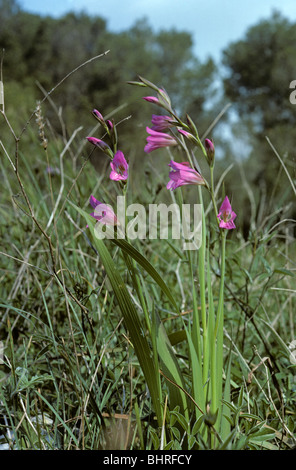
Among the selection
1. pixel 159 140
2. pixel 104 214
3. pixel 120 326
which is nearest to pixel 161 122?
pixel 159 140

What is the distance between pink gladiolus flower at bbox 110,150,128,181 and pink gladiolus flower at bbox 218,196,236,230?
0.54 feet

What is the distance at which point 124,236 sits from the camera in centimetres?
84

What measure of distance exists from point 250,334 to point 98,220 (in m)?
0.82

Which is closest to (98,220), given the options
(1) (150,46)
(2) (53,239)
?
(2) (53,239)

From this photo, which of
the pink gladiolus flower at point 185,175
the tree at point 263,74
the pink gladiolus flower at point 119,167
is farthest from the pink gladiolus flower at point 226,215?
the tree at point 263,74

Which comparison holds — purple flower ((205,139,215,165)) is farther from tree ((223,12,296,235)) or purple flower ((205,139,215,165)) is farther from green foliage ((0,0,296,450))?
tree ((223,12,296,235))

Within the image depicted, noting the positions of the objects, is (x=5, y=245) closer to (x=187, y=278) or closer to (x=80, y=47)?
(x=187, y=278)

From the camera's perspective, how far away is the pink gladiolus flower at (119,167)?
2.58 feet

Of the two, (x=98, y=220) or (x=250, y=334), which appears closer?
(x=98, y=220)

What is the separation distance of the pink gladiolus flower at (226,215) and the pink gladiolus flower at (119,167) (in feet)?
0.54

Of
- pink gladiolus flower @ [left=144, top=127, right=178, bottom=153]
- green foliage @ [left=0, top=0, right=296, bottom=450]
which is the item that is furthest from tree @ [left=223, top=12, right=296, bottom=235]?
pink gladiolus flower @ [left=144, top=127, right=178, bottom=153]

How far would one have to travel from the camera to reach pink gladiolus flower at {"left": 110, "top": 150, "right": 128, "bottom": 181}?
0.79 metres

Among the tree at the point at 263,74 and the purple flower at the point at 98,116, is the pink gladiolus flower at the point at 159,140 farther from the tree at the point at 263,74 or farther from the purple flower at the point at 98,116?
the tree at the point at 263,74

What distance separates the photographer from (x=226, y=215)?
32.8 inches
